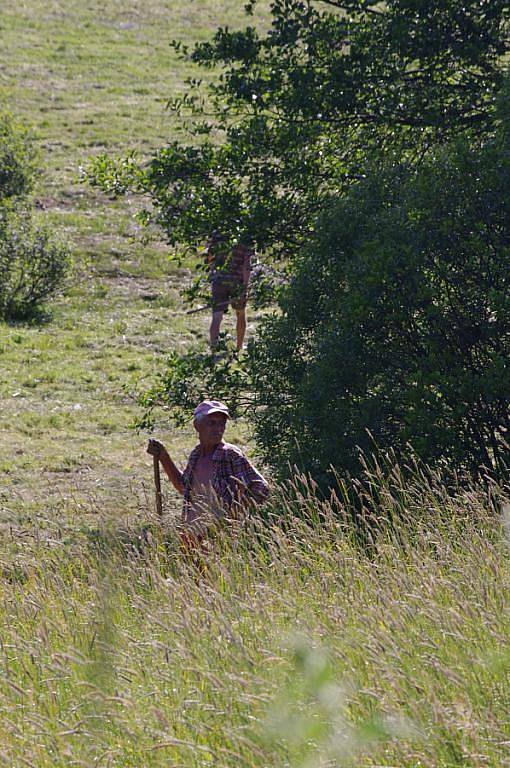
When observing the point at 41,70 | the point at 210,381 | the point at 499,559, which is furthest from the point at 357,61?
the point at 41,70

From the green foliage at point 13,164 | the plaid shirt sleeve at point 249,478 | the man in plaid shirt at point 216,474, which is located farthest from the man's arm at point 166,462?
the green foliage at point 13,164

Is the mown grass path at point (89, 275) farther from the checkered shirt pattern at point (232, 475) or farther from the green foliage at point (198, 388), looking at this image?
the green foliage at point (198, 388)

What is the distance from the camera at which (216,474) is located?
22.4ft

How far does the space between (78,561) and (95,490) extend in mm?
3580

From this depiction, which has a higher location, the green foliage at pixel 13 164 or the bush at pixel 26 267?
the green foliage at pixel 13 164

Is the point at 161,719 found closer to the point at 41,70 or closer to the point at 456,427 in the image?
the point at 456,427

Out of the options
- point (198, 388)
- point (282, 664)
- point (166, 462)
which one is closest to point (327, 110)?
point (198, 388)

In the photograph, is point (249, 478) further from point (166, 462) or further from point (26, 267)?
point (26, 267)

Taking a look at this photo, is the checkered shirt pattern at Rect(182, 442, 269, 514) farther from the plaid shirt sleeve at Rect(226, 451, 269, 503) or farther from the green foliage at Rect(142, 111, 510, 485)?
the green foliage at Rect(142, 111, 510, 485)

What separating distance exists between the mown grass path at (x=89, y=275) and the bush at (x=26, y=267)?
44 centimetres

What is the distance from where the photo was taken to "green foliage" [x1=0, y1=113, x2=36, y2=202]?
23.9 meters

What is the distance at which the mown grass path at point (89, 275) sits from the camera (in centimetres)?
1149

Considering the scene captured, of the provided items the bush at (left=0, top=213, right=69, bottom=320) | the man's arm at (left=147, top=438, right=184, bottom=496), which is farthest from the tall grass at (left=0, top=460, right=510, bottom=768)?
the bush at (left=0, top=213, right=69, bottom=320)

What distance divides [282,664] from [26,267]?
1520 centimetres
